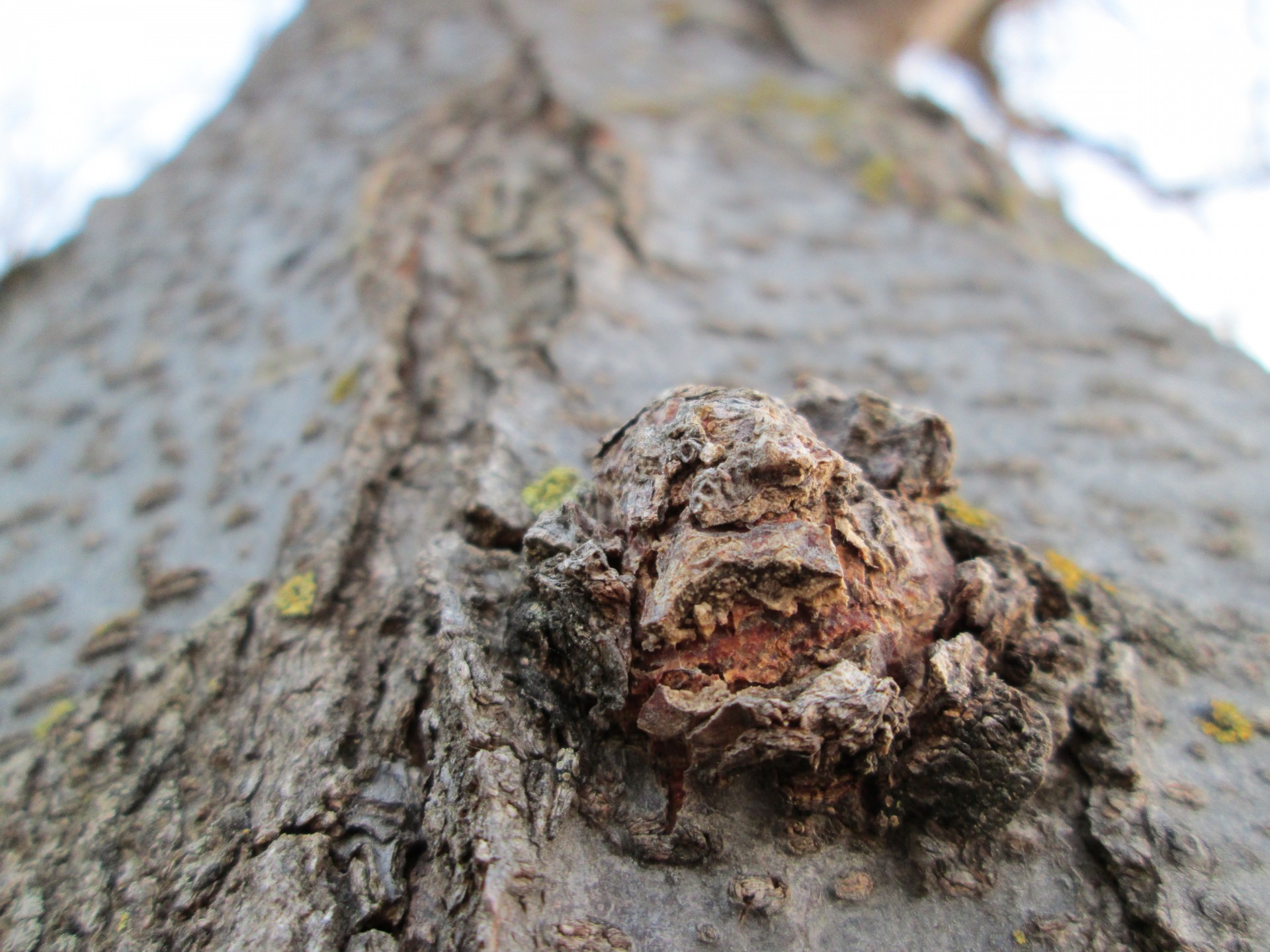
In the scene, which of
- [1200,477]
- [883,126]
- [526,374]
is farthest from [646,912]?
[883,126]

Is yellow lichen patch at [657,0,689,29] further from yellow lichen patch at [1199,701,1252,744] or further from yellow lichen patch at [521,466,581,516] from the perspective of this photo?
yellow lichen patch at [1199,701,1252,744]

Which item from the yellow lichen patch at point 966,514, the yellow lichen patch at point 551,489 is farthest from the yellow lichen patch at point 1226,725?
the yellow lichen patch at point 551,489

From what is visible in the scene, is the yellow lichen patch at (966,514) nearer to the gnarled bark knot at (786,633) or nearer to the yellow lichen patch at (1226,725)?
the gnarled bark knot at (786,633)

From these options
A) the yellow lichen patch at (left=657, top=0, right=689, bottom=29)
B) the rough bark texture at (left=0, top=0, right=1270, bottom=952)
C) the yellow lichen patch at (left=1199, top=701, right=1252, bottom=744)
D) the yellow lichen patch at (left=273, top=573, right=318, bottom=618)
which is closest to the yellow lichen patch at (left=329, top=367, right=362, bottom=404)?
the rough bark texture at (left=0, top=0, right=1270, bottom=952)

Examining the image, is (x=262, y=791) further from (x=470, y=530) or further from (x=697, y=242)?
(x=697, y=242)

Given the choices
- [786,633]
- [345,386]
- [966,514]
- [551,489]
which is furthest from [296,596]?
[966,514]

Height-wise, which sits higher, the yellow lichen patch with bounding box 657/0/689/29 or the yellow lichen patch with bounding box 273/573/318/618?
the yellow lichen patch with bounding box 273/573/318/618

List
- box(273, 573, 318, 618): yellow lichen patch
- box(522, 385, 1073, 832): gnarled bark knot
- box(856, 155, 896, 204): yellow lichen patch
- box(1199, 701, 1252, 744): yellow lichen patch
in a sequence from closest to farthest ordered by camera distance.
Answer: box(522, 385, 1073, 832): gnarled bark knot → box(1199, 701, 1252, 744): yellow lichen patch → box(273, 573, 318, 618): yellow lichen patch → box(856, 155, 896, 204): yellow lichen patch
